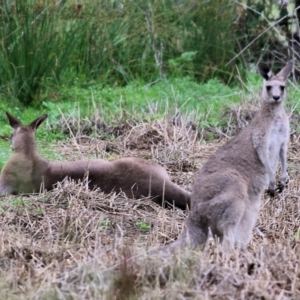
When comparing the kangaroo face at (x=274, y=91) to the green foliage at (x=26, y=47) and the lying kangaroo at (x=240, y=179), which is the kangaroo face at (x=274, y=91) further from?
the green foliage at (x=26, y=47)

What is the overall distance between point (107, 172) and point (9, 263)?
208 cm

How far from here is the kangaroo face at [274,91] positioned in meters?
6.36

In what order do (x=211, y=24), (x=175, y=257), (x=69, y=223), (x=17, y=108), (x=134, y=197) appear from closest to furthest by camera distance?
(x=175, y=257), (x=69, y=223), (x=134, y=197), (x=17, y=108), (x=211, y=24)

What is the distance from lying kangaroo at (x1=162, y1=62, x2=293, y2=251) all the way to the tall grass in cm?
435

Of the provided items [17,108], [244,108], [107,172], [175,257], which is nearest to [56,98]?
[17,108]

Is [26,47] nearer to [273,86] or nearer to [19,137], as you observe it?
[19,137]

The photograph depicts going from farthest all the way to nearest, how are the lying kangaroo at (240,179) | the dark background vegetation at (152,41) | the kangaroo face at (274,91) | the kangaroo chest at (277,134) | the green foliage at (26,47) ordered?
the dark background vegetation at (152,41) → the green foliage at (26,47) → the kangaroo face at (274,91) → the kangaroo chest at (277,134) → the lying kangaroo at (240,179)

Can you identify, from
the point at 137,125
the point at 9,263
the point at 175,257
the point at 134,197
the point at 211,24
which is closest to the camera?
the point at 175,257

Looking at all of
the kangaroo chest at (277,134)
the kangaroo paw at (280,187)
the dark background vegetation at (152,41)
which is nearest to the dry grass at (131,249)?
the kangaroo paw at (280,187)

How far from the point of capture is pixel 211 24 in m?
12.3

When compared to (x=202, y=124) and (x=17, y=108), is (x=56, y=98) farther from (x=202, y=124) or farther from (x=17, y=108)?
(x=202, y=124)

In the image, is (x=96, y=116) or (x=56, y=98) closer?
(x=96, y=116)

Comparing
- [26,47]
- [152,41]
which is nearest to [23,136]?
[26,47]

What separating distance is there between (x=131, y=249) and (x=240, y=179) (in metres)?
1.13
